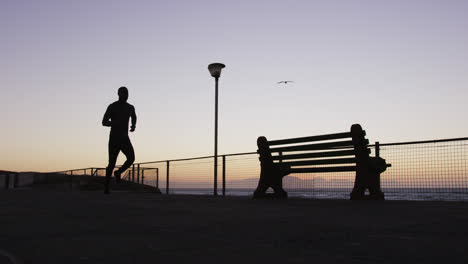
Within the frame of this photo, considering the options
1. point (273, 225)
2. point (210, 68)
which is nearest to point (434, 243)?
point (273, 225)

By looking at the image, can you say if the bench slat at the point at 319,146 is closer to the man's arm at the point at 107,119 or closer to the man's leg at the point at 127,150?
the man's leg at the point at 127,150

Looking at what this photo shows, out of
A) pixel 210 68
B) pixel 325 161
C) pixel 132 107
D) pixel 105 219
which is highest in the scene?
pixel 210 68

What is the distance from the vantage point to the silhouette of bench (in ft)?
24.1

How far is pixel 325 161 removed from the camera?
786 cm

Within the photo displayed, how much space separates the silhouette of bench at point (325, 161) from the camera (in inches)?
289

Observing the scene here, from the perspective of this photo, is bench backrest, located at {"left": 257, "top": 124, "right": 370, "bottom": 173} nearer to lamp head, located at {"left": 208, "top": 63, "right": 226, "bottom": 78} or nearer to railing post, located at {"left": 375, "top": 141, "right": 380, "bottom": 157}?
railing post, located at {"left": 375, "top": 141, "right": 380, "bottom": 157}

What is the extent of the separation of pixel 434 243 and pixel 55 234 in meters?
2.29

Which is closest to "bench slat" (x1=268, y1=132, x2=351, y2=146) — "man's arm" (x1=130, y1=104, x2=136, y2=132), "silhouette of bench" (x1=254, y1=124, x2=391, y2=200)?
"silhouette of bench" (x1=254, y1=124, x2=391, y2=200)

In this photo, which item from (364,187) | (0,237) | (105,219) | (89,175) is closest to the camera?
(0,237)

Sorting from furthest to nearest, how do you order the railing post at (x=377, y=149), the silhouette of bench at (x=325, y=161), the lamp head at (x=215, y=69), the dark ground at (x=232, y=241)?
the lamp head at (x=215, y=69)
the railing post at (x=377, y=149)
the silhouette of bench at (x=325, y=161)
the dark ground at (x=232, y=241)

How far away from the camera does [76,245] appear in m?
2.24

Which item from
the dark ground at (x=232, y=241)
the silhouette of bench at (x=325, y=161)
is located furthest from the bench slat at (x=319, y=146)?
the dark ground at (x=232, y=241)

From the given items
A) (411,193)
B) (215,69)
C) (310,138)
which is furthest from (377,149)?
(215,69)

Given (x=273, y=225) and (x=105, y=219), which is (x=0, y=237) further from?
(x=273, y=225)
